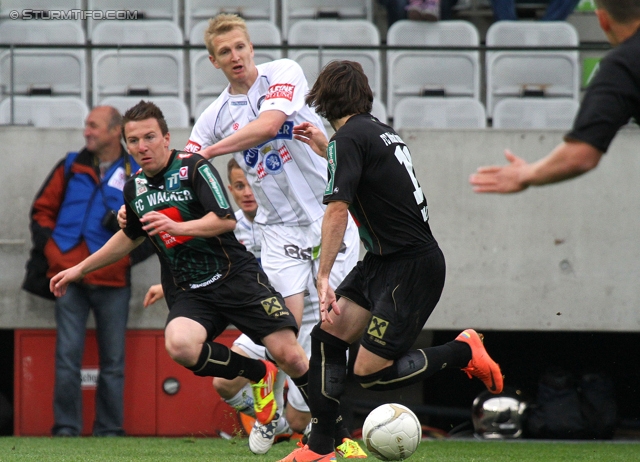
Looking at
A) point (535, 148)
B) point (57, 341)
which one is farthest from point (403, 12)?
point (57, 341)

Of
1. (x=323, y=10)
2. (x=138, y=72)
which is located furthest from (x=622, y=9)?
(x=323, y=10)

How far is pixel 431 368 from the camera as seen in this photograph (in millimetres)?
5082

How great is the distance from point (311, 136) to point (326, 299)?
1325 mm

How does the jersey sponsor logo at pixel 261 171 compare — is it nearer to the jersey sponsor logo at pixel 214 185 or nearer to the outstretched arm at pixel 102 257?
the jersey sponsor logo at pixel 214 185

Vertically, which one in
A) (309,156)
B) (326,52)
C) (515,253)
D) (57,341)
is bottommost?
(57,341)

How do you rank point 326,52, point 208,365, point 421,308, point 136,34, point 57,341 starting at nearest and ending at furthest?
1. point 421,308
2. point 208,365
3. point 57,341
4. point 326,52
5. point 136,34

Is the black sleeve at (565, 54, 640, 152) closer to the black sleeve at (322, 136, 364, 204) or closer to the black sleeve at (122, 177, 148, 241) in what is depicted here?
the black sleeve at (322, 136, 364, 204)

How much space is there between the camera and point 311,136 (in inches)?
225

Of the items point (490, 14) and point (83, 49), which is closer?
point (83, 49)

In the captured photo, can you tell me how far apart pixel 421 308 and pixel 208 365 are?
1.37 meters

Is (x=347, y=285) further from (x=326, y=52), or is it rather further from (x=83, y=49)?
(x=83, y=49)

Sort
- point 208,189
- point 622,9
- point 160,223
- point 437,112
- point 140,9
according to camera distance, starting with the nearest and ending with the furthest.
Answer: point 622,9 → point 160,223 → point 208,189 → point 437,112 → point 140,9

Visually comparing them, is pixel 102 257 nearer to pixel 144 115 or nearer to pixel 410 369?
pixel 144 115

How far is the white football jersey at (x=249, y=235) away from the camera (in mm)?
7320
